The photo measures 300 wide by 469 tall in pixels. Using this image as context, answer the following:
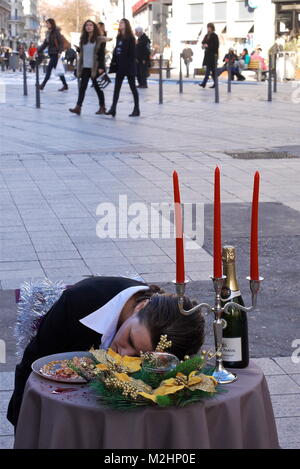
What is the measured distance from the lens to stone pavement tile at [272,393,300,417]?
4449 millimetres

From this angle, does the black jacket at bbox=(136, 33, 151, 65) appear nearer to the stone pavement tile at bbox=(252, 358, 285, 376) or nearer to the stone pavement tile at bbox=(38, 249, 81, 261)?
the stone pavement tile at bbox=(38, 249, 81, 261)

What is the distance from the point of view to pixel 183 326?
2.95 m

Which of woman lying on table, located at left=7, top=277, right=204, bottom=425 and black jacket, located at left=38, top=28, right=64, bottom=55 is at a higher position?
black jacket, located at left=38, top=28, right=64, bottom=55

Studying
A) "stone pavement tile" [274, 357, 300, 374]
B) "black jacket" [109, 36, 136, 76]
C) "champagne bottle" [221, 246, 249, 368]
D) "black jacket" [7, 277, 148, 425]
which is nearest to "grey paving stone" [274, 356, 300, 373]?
"stone pavement tile" [274, 357, 300, 374]

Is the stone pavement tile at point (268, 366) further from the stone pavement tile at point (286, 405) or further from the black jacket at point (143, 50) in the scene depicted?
the black jacket at point (143, 50)

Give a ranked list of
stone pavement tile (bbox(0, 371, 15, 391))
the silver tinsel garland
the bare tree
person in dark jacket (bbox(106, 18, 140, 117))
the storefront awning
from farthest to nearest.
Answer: the bare tree
the storefront awning
person in dark jacket (bbox(106, 18, 140, 117))
stone pavement tile (bbox(0, 371, 15, 391))
the silver tinsel garland

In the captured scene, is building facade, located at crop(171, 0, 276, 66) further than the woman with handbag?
Yes

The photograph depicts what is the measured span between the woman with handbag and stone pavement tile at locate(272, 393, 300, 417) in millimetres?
14049

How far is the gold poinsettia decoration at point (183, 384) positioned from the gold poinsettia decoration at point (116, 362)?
126mm

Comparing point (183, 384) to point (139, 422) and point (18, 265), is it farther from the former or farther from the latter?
point (18, 265)

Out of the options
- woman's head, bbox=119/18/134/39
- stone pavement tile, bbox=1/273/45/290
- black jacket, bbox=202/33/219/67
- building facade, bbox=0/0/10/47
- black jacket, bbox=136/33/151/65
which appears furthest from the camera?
building facade, bbox=0/0/10/47

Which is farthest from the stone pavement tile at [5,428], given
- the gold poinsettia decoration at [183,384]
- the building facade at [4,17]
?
the building facade at [4,17]

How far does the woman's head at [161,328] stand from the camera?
2.93m

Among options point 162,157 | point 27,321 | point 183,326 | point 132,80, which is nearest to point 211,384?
point 183,326
